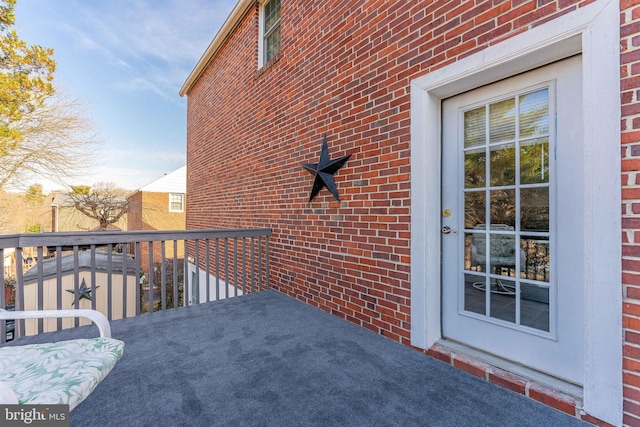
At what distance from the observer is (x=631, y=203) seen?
51.8 inches

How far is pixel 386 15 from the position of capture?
245cm

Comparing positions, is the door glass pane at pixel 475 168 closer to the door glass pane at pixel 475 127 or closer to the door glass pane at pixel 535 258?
the door glass pane at pixel 475 127

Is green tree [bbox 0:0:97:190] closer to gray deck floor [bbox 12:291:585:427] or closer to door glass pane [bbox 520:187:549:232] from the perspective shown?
gray deck floor [bbox 12:291:585:427]

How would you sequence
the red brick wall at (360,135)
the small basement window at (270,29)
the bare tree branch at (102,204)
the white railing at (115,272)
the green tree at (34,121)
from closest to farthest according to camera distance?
the red brick wall at (360,135)
the white railing at (115,272)
the small basement window at (270,29)
the green tree at (34,121)
the bare tree branch at (102,204)

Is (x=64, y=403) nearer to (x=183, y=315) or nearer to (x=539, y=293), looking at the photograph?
(x=183, y=315)

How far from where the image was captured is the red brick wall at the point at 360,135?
5.27 feet

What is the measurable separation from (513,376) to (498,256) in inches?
29.2

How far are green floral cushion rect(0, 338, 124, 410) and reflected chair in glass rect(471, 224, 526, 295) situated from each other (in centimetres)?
227

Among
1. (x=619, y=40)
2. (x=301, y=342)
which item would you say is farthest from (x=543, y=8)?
(x=301, y=342)

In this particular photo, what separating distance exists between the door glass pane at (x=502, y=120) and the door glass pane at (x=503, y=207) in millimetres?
381

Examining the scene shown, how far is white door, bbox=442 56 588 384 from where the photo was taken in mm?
1632

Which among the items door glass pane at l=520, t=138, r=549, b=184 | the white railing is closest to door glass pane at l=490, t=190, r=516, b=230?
door glass pane at l=520, t=138, r=549, b=184

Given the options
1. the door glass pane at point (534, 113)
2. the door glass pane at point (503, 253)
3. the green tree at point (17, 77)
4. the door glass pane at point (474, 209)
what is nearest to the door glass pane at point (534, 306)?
the door glass pane at point (503, 253)

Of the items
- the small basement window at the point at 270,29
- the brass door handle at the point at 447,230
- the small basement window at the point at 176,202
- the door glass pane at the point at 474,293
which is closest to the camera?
the door glass pane at the point at 474,293
